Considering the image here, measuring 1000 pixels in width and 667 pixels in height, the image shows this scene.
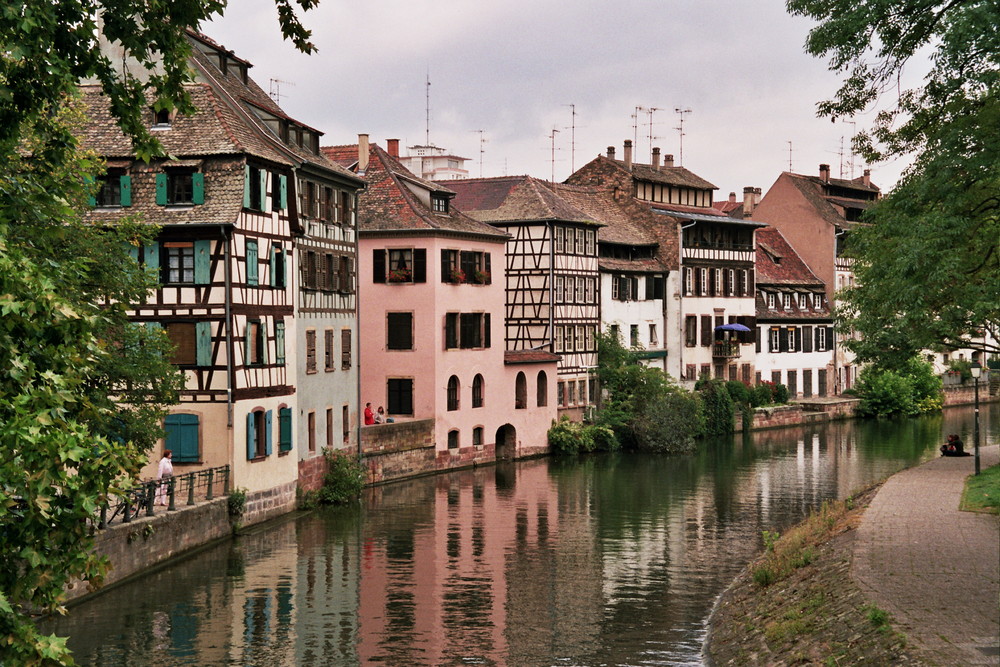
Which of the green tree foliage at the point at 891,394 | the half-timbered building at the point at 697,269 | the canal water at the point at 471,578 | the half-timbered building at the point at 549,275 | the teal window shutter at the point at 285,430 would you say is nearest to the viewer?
the canal water at the point at 471,578

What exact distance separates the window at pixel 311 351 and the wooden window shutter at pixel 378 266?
8.83 metres

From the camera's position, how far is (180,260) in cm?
3409

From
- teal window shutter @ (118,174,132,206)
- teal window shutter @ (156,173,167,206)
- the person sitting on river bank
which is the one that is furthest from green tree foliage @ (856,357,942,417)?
teal window shutter @ (118,174,132,206)

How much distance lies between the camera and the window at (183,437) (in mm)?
33750

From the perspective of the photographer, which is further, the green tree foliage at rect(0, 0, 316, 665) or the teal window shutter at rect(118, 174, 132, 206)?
the teal window shutter at rect(118, 174, 132, 206)

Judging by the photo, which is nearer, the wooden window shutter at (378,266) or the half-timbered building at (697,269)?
Result: the wooden window shutter at (378,266)

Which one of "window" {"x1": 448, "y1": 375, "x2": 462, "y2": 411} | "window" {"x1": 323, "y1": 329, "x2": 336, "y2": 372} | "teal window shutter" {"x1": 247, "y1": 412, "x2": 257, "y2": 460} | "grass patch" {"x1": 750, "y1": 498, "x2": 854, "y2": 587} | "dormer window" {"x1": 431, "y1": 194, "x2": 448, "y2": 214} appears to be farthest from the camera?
"dormer window" {"x1": 431, "y1": 194, "x2": 448, "y2": 214}

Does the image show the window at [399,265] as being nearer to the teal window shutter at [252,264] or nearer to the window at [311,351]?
the window at [311,351]

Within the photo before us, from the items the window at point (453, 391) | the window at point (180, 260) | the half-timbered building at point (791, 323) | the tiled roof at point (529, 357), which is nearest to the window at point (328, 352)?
the window at point (180, 260)

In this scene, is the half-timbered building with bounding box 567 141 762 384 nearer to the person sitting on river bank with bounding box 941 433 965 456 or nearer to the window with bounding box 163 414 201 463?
the person sitting on river bank with bounding box 941 433 965 456

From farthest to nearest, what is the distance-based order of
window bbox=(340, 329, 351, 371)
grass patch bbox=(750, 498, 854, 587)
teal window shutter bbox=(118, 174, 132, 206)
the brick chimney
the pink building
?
the brick chimney, the pink building, window bbox=(340, 329, 351, 371), teal window shutter bbox=(118, 174, 132, 206), grass patch bbox=(750, 498, 854, 587)

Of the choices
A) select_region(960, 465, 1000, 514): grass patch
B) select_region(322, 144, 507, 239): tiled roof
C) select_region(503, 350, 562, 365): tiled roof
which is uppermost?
select_region(322, 144, 507, 239): tiled roof

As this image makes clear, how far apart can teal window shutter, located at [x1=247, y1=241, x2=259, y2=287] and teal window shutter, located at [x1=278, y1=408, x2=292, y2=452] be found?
3.86m

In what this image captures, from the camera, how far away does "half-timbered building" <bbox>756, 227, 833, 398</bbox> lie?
252 feet
